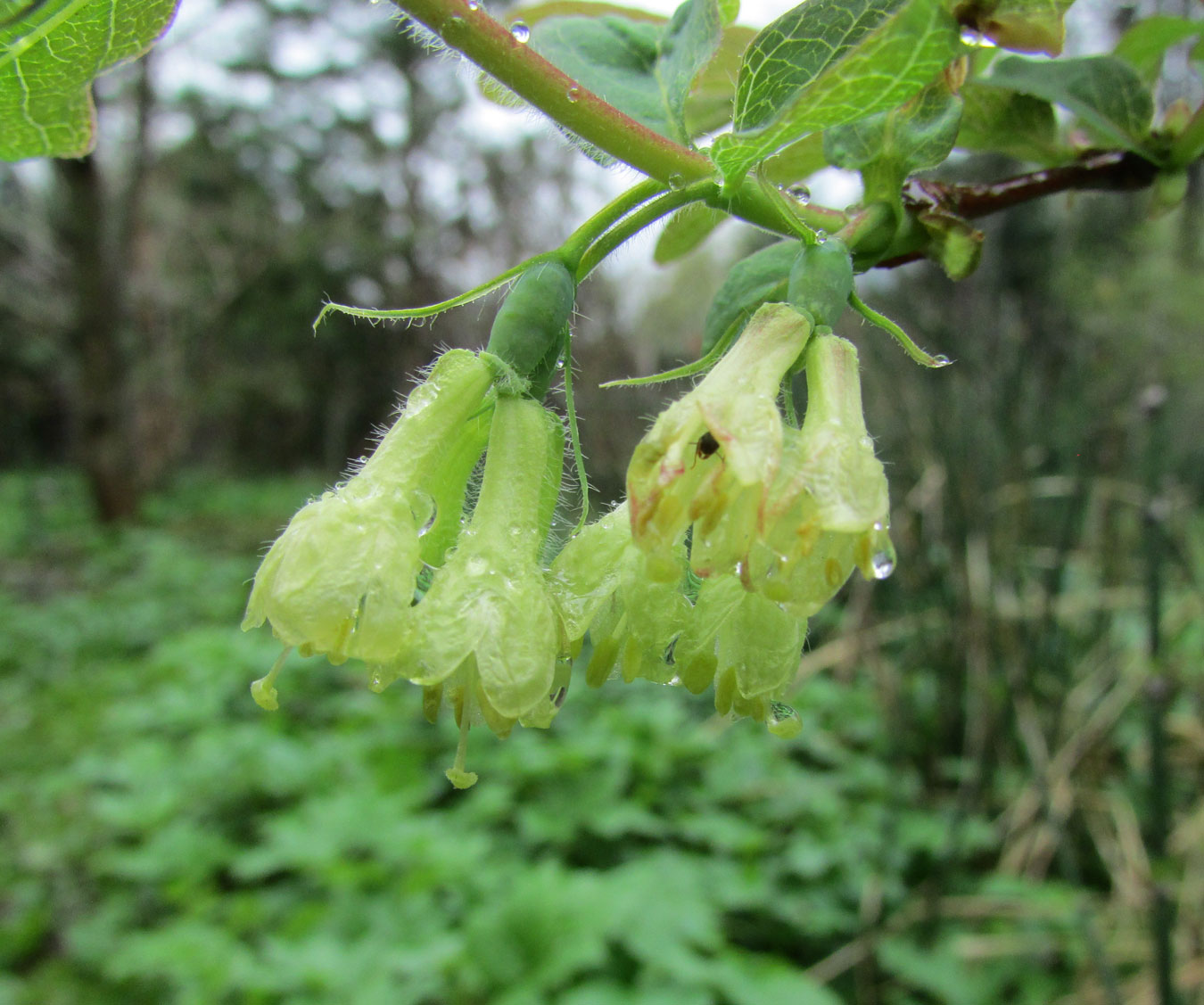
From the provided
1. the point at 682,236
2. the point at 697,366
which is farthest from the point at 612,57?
the point at 697,366

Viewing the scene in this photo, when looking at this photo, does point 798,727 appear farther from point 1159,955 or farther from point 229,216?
point 229,216

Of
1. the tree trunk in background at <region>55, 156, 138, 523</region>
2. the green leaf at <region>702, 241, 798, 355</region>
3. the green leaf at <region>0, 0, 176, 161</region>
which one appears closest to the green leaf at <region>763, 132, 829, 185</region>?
the green leaf at <region>702, 241, 798, 355</region>

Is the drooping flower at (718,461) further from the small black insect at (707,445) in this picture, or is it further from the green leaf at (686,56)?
the green leaf at (686,56)

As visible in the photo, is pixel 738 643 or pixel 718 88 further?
pixel 718 88

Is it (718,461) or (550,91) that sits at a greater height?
(550,91)

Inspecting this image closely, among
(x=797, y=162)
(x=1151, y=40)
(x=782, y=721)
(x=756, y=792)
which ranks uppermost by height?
(x=1151, y=40)

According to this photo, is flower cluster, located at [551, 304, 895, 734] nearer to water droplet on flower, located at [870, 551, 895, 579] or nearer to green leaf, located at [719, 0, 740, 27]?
water droplet on flower, located at [870, 551, 895, 579]

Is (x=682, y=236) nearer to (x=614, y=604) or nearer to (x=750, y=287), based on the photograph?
(x=750, y=287)
